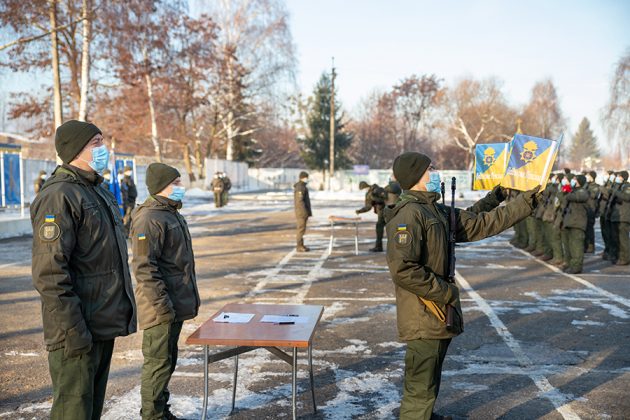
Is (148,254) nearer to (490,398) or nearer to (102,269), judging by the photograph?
(102,269)

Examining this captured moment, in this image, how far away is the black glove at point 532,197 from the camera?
12.2 ft

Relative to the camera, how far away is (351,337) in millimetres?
6559

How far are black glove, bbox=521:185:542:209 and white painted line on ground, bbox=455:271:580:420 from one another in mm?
1851

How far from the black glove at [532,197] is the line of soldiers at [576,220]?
25.5 feet

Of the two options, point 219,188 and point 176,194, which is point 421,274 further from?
point 219,188

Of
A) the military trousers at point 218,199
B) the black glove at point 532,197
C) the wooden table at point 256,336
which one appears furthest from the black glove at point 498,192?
the military trousers at point 218,199

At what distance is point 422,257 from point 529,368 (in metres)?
2.69

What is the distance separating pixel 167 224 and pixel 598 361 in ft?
14.8

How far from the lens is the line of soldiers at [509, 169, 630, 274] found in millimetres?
10977

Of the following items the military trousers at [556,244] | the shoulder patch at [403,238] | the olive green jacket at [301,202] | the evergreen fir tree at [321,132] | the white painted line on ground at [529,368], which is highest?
the evergreen fir tree at [321,132]

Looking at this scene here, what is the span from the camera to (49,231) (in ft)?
9.30

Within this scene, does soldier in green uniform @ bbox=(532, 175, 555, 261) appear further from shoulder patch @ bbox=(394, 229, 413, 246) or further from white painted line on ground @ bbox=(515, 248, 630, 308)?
shoulder patch @ bbox=(394, 229, 413, 246)

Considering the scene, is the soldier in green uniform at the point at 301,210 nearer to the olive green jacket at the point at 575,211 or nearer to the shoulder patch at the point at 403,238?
the olive green jacket at the point at 575,211

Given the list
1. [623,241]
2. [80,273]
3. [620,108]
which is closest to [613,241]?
[623,241]
